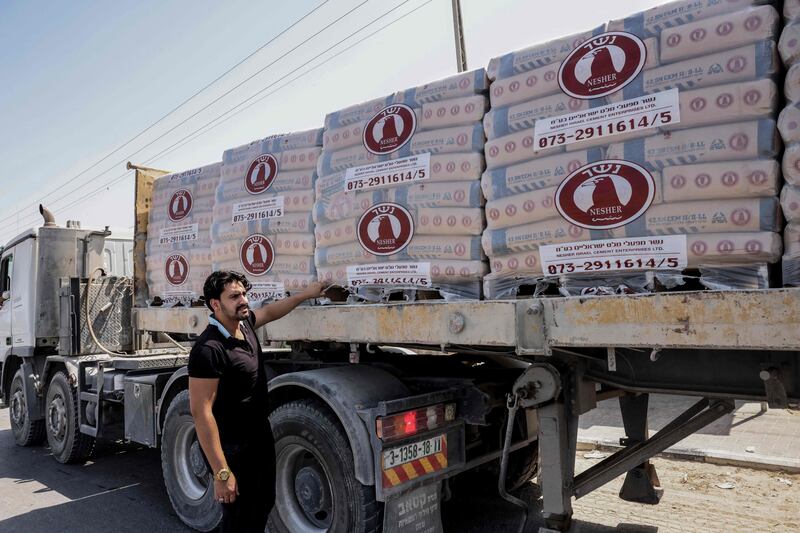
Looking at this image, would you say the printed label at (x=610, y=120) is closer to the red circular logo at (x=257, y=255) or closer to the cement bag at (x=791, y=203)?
the cement bag at (x=791, y=203)

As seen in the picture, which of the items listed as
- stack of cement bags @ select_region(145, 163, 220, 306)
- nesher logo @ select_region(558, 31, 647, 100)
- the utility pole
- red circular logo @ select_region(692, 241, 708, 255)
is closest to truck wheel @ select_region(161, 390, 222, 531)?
stack of cement bags @ select_region(145, 163, 220, 306)

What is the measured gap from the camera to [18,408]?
7594 mm

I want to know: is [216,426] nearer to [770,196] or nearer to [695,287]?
[695,287]

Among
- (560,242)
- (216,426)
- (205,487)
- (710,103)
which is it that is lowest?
(205,487)

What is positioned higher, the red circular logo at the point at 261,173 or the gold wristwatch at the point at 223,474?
the red circular logo at the point at 261,173

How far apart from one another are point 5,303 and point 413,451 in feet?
22.5

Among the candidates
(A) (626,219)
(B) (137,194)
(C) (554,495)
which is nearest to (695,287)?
(A) (626,219)

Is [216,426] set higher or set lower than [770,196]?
lower

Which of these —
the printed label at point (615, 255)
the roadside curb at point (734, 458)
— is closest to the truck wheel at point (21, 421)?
the roadside curb at point (734, 458)

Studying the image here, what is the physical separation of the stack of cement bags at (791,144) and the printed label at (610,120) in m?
0.39

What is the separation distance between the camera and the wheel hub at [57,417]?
6.67 m

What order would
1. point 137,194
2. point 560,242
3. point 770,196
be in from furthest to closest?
1. point 137,194
2. point 560,242
3. point 770,196

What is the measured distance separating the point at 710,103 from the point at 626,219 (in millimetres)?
564

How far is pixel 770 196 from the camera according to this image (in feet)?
7.46
